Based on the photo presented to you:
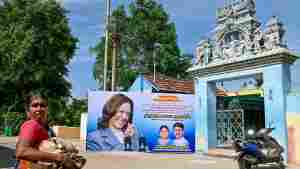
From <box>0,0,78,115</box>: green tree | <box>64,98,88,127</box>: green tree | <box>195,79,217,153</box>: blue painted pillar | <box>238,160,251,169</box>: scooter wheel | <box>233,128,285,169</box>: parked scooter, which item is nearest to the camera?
<box>233,128,285,169</box>: parked scooter

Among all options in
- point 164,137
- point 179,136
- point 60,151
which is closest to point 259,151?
point 179,136

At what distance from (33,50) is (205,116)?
64.1 feet

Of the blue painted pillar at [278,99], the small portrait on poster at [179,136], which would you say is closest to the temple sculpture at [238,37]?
the blue painted pillar at [278,99]

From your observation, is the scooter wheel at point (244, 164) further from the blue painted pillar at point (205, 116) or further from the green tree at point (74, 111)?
the green tree at point (74, 111)

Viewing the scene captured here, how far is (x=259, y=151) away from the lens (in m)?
9.27

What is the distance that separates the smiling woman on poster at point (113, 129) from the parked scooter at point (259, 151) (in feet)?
22.5

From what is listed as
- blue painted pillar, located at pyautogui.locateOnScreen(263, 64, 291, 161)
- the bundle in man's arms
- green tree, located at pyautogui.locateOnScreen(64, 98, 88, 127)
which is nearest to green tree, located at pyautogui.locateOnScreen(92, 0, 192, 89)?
green tree, located at pyautogui.locateOnScreen(64, 98, 88, 127)

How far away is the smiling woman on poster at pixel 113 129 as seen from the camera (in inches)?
615

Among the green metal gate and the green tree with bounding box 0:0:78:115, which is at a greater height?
the green tree with bounding box 0:0:78:115

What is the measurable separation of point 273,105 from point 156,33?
22344 millimetres

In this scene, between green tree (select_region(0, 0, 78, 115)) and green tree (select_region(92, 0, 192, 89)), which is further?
green tree (select_region(92, 0, 192, 89))

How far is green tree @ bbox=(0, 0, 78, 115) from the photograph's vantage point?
28884mm

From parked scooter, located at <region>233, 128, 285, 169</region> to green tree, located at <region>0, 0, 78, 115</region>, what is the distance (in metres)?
21.8

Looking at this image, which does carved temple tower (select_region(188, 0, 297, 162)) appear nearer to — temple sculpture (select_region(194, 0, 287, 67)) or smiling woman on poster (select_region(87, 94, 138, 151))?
temple sculpture (select_region(194, 0, 287, 67))
